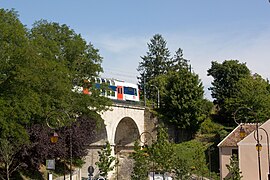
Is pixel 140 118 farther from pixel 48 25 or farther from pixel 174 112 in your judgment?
pixel 48 25

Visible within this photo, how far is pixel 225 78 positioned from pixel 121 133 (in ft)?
48.1

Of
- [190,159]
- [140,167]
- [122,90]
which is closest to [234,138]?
[190,159]

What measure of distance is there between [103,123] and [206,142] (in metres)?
11.5

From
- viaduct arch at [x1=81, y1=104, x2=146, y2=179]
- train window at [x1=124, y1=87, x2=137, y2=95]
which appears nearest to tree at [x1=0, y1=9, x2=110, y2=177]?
viaduct arch at [x1=81, y1=104, x2=146, y2=179]

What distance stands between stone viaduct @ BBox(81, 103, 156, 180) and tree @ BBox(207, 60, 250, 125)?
1011cm

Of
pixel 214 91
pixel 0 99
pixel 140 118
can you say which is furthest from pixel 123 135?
pixel 0 99

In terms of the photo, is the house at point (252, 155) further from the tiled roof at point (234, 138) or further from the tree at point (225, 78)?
the tree at point (225, 78)

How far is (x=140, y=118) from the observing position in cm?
5616

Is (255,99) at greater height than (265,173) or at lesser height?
greater

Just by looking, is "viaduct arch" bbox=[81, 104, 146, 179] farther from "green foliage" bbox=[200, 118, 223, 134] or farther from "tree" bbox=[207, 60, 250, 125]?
"tree" bbox=[207, 60, 250, 125]

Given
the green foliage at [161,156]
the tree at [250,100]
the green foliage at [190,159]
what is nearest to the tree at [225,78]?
the tree at [250,100]

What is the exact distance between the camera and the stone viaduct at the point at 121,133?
4988 centimetres

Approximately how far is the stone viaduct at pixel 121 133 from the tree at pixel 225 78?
1011 centimetres

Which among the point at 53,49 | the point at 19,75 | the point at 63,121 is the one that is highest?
the point at 53,49
